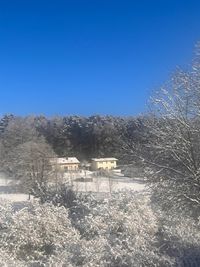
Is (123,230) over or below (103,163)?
A: below

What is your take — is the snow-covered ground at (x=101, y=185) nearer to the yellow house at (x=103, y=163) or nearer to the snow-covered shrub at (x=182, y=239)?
the yellow house at (x=103, y=163)

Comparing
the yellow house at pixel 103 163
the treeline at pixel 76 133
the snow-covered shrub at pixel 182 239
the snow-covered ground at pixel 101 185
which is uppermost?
the treeline at pixel 76 133

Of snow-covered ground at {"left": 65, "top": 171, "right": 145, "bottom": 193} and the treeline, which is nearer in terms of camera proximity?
snow-covered ground at {"left": 65, "top": 171, "right": 145, "bottom": 193}

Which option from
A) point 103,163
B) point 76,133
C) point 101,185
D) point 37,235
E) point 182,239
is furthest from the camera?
point 76,133

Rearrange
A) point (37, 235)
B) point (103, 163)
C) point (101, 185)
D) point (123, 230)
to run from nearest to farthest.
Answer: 1. point (37, 235)
2. point (123, 230)
3. point (101, 185)
4. point (103, 163)

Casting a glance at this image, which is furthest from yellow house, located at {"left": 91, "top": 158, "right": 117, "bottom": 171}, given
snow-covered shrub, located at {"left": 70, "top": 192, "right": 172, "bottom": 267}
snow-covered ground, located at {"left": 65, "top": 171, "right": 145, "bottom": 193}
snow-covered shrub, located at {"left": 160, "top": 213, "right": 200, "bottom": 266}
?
snow-covered shrub, located at {"left": 160, "top": 213, "right": 200, "bottom": 266}

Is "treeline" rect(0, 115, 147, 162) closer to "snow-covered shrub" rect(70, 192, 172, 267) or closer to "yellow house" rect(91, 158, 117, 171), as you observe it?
"yellow house" rect(91, 158, 117, 171)

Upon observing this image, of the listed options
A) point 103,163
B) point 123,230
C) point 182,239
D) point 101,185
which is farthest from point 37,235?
point 103,163

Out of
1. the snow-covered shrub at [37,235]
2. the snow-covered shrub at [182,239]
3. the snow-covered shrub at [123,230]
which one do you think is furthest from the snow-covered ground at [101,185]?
the snow-covered shrub at [37,235]

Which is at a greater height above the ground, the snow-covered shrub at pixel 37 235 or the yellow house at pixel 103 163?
the yellow house at pixel 103 163

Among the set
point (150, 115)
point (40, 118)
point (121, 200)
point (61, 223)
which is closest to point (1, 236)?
point (61, 223)

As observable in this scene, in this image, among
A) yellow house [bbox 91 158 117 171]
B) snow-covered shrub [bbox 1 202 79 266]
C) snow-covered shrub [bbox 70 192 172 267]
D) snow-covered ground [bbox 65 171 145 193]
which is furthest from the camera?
yellow house [bbox 91 158 117 171]

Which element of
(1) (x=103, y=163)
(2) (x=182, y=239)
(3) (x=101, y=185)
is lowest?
(2) (x=182, y=239)

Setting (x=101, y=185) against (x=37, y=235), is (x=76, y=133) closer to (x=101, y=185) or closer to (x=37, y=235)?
(x=101, y=185)
